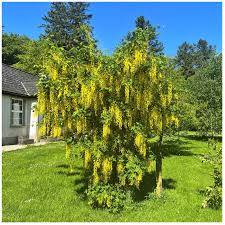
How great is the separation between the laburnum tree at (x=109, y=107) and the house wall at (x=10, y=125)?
46.1 ft

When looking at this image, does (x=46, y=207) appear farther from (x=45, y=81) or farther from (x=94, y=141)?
(x=45, y=81)

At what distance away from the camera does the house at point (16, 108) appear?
2451cm

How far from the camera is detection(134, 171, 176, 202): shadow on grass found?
38.0 feet

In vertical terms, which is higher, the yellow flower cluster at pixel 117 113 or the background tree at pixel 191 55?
the background tree at pixel 191 55

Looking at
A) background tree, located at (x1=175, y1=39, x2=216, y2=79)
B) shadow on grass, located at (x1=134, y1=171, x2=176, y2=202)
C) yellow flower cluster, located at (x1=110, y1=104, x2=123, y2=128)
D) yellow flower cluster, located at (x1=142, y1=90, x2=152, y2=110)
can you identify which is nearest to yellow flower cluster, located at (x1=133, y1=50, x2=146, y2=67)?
yellow flower cluster, located at (x1=142, y1=90, x2=152, y2=110)

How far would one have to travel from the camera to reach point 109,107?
10102 millimetres

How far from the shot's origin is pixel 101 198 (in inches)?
399

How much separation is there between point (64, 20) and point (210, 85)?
40.2 m

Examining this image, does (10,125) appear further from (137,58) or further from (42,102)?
(137,58)

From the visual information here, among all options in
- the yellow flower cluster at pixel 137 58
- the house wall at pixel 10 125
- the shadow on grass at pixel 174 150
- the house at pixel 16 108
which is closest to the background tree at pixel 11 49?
the house at pixel 16 108

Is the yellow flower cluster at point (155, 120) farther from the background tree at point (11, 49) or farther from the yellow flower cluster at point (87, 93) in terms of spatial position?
the background tree at point (11, 49)

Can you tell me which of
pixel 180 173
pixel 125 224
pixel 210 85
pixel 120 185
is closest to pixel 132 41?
pixel 120 185

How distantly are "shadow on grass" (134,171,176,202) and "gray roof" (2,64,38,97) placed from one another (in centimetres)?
1347

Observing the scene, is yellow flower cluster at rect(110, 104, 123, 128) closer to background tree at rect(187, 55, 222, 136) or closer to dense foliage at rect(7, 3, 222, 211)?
dense foliage at rect(7, 3, 222, 211)
